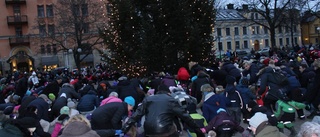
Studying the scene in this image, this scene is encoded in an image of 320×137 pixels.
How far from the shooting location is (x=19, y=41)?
160ft

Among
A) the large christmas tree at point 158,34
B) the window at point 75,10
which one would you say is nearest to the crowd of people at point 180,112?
the large christmas tree at point 158,34

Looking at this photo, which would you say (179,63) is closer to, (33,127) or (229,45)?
(33,127)

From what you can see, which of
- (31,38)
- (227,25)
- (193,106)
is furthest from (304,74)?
(227,25)

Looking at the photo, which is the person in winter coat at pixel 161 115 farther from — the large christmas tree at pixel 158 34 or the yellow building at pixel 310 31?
the yellow building at pixel 310 31

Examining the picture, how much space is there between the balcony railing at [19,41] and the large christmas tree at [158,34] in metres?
30.8

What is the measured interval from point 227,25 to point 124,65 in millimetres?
48991

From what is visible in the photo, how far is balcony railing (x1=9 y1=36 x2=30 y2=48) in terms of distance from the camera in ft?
160

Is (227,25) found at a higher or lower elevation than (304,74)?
higher

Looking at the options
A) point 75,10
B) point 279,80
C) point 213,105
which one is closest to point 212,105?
point 213,105

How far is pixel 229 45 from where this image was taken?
232 ft

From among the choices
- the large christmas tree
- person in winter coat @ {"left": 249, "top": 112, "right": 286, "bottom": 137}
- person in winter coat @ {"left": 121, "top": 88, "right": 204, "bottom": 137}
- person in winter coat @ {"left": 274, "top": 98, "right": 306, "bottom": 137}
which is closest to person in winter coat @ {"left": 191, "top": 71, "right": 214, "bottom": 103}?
person in winter coat @ {"left": 274, "top": 98, "right": 306, "bottom": 137}

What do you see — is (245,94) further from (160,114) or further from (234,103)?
(160,114)

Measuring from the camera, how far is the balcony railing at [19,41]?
48.7 m

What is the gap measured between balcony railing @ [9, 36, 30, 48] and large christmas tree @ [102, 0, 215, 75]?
30785mm
